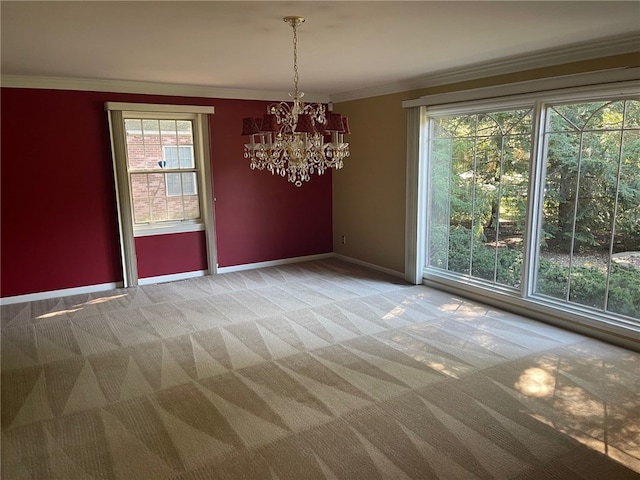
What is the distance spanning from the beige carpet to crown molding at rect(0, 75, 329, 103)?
7.88ft

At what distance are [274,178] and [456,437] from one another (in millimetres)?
4627

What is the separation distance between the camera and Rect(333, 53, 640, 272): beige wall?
568 centimetres

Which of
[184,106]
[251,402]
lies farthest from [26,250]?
[251,402]

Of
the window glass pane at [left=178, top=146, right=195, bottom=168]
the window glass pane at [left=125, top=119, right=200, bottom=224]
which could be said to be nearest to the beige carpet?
the window glass pane at [left=125, top=119, right=200, bottom=224]

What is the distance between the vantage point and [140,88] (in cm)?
536

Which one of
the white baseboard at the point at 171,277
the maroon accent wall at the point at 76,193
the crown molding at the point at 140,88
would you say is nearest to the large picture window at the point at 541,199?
the crown molding at the point at 140,88

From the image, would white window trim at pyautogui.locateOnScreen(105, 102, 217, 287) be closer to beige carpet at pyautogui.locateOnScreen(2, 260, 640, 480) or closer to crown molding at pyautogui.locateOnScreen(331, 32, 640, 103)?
beige carpet at pyautogui.locateOnScreen(2, 260, 640, 480)

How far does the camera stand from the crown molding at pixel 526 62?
3.44 metres

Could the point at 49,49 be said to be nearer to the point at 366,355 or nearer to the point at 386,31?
the point at 386,31

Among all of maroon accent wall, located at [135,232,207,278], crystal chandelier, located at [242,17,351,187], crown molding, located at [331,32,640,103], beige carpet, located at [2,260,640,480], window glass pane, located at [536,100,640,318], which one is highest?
crown molding, located at [331,32,640,103]

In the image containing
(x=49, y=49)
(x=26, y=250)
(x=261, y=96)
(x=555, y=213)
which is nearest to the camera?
(x=49, y=49)

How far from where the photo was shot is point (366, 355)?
3654mm

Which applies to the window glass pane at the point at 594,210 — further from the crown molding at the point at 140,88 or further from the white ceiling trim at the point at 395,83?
the crown molding at the point at 140,88

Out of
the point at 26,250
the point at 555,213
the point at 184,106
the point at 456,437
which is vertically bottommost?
the point at 456,437
